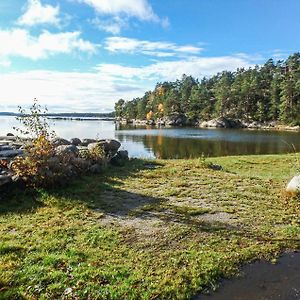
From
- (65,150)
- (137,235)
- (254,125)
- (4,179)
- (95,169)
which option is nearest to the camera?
(137,235)

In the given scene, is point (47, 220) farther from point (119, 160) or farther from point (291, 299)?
point (119, 160)

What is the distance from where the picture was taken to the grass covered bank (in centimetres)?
630

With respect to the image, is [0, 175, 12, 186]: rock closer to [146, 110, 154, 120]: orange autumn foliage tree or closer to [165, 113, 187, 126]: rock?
[165, 113, 187, 126]: rock

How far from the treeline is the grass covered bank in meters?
77.4

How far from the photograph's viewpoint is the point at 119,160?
719 inches

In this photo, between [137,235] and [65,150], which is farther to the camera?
[65,150]

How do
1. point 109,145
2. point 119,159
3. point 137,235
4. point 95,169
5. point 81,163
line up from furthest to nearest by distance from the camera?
point 109,145 < point 119,159 < point 95,169 < point 81,163 < point 137,235

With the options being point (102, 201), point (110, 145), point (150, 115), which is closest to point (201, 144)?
point (110, 145)

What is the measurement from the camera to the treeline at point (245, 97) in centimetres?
8638

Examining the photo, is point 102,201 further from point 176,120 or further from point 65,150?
point 176,120

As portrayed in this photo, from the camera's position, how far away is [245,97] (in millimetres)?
98062

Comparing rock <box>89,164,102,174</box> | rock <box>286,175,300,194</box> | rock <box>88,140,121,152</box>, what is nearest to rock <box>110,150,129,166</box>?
rock <box>88,140,121,152</box>

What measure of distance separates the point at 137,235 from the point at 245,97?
95.0 m

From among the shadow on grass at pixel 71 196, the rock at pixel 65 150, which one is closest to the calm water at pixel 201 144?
the rock at pixel 65 150
